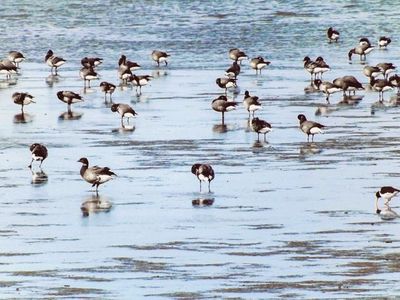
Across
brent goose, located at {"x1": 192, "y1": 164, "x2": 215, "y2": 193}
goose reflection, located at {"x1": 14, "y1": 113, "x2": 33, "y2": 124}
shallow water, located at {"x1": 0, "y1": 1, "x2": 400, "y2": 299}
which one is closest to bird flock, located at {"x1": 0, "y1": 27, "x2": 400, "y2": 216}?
brent goose, located at {"x1": 192, "y1": 164, "x2": 215, "y2": 193}

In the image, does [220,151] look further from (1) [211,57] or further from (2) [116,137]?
(1) [211,57]

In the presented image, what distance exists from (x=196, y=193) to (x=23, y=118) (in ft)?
40.3

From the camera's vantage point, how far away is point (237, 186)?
27984 millimetres

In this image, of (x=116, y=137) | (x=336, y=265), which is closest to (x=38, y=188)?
(x=116, y=137)

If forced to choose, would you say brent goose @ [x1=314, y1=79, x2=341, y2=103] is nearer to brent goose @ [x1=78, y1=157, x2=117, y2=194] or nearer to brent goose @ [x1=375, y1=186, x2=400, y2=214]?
brent goose @ [x1=78, y1=157, x2=117, y2=194]

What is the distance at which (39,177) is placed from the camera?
2967 cm

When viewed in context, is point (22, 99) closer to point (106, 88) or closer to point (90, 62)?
point (106, 88)

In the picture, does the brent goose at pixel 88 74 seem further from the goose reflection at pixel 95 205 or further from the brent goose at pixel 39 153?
the goose reflection at pixel 95 205

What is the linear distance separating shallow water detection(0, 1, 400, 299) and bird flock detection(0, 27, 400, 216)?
13.4 inches

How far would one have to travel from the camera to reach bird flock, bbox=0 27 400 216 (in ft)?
90.9

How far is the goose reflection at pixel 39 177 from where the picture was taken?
29.0 m

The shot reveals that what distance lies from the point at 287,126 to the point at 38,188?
9.38 metres

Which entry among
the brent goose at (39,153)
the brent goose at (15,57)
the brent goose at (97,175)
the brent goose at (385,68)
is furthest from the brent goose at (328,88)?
the brent goose at (97,175)

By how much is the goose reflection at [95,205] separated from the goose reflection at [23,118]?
436 inches
